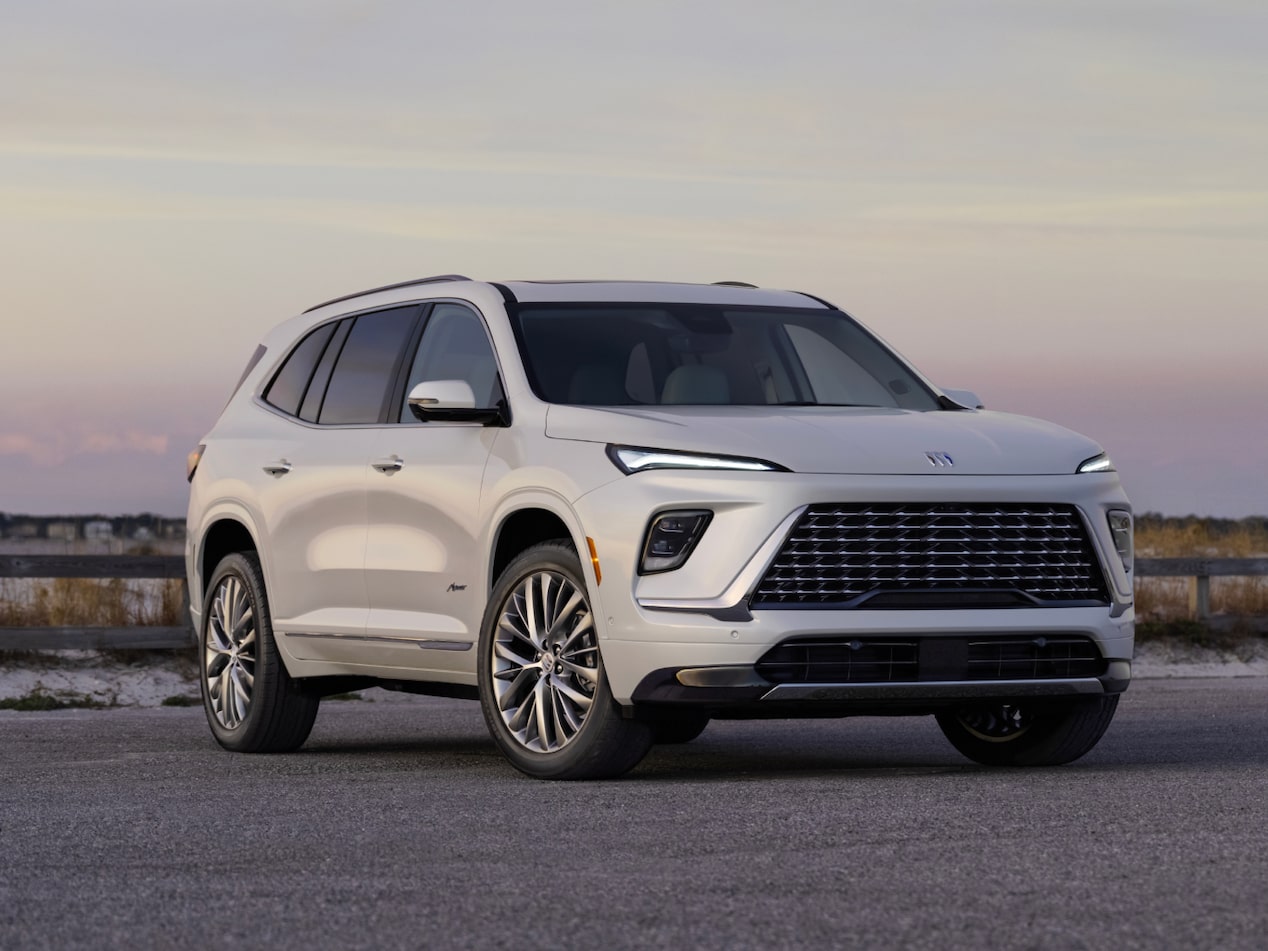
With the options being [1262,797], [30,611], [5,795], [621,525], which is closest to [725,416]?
[621,525]

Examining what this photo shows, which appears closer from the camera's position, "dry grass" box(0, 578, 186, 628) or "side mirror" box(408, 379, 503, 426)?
"side mirror" box(408, 379, 503, 426)

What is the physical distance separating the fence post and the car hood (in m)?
13.5

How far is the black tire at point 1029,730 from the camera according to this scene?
8602mm

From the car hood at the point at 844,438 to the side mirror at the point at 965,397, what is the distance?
0.80 meters

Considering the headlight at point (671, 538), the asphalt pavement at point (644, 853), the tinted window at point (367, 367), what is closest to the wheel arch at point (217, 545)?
the tinted window at point (367, 367)

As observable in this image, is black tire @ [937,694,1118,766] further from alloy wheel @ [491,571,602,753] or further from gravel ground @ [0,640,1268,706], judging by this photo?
gravel ground @ [0,640,1268,706]

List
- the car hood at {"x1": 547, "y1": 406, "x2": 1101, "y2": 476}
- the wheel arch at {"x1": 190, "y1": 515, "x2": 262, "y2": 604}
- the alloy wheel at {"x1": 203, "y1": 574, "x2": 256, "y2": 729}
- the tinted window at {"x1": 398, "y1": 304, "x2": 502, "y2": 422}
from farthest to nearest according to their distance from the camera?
the wheel arch at {"x1": 190, "y1": 515, "x2": 262, "y2": 604} → the alloy wheel at {"x1": 203, "y1": 574, "x2": 256, "y2": 729} → the tinted window at {"x1": 398, "y1": 304, "x2": 502, "y2": 422} → the car hood at {"x1": 547, "y1": 406, "x2": 1101, "y2": 476}

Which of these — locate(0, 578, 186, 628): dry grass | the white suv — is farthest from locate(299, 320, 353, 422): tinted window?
locate(0, 578, 186, 628): dry grass

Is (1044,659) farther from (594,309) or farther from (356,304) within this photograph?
Answer: (356,304)

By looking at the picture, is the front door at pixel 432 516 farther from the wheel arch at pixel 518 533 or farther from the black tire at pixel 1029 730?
the black tire at pixel 1029 730

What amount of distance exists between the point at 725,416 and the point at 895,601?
101cm

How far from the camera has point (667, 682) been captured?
759 centimetres

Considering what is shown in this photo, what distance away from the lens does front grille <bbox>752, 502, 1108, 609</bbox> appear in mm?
7586

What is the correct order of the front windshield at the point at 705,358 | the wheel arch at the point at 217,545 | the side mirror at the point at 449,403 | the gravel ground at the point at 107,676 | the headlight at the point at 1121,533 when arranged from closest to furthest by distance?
the headlight at the point at 1121,533 < the side mirror at the point at 449,403 < the front windshield at the point at 705,358 < the wheel arch at the point at 217,545 < the gravel ground at the point at 107,676
